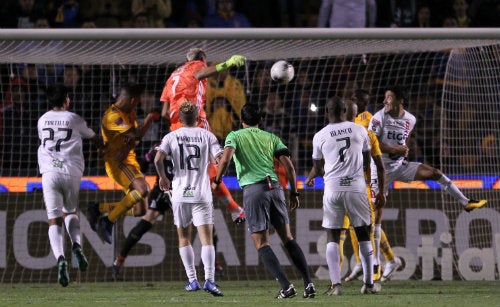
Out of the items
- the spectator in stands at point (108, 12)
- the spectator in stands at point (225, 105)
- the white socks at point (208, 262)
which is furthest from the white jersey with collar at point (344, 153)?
the spectator in stands at point (108, 12)

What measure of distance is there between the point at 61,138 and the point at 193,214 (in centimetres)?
221

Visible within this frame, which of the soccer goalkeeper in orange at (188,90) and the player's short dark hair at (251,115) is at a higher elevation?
the soccer goalkeeper in orange at (188,90)

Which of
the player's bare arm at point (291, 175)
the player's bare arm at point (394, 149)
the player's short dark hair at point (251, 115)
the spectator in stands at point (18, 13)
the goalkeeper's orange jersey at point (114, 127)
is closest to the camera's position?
the player's bare arm at point (291, 175)

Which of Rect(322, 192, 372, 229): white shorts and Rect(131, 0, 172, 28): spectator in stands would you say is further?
Rect(131, 0, 172, 28): spectator in stands

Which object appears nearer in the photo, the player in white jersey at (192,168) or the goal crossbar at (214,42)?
the player in white jersey at (192,168)

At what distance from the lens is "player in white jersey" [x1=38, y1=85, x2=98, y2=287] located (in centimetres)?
1393

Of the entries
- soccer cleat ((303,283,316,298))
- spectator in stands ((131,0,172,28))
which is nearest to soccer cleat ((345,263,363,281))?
soccer cleat ((303,283,316,298))

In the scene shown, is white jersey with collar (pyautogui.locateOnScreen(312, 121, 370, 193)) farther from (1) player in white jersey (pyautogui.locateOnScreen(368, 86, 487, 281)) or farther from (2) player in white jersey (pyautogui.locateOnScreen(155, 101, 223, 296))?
(1) player in white jersey (pyautogui.locateOnScreen(368, 86, 487, 281))

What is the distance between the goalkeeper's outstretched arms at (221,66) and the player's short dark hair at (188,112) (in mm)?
859

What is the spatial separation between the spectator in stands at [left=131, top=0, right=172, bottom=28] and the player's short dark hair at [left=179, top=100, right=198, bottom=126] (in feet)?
24.8

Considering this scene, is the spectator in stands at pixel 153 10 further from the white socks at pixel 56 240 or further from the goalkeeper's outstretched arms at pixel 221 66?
the white socks at pixel 56 240

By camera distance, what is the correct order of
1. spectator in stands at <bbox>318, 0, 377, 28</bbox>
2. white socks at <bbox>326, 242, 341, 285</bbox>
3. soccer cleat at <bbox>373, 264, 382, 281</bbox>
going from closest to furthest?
white socks at <bbox>326, 242, 341, 285</bbox>
soccer cleat at <bbox>373, 264, 382, 281</bbox>
spectator in stands at <bbox>318, 0, 377, 28</bbox>

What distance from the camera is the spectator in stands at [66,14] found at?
20156mm

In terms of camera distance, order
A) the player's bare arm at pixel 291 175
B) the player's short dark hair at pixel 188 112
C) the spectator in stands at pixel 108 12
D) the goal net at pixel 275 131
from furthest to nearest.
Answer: the spectator in stands at pixel 108 12 < the goal net at pixel 275 131 < the player's short dark hair at pixel 188 112 < the player's bare arm at pixel 291 175
